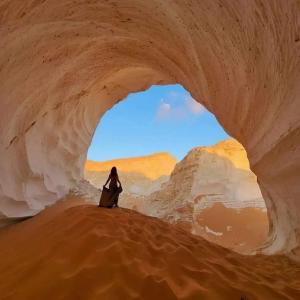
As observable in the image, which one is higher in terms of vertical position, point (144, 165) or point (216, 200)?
point (144, 165)

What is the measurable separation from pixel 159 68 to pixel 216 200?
29.3 feet

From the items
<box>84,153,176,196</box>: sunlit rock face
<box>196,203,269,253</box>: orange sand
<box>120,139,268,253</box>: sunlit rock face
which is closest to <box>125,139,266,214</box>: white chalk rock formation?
<box>120,139,268,253</box>: sunlit rock face

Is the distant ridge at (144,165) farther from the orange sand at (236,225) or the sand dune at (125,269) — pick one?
the sand dune at (125,269)

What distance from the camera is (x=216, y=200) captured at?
14148mm

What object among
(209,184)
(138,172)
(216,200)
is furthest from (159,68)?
(138,172)

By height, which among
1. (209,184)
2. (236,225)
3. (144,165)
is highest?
(144,165)

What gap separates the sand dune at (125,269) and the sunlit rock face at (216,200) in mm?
7908

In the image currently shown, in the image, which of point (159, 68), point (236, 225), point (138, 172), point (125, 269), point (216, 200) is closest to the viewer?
point (125, 269)

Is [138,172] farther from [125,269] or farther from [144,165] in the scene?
[125,269]

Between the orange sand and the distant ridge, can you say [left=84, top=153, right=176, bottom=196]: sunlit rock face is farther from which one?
the orange sand

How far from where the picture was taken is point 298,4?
7.26 feet

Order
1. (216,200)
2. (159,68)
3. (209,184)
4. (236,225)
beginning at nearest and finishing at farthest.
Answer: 1. (159,68)
2. (236,225)
3. (216,200)
4. (209,184)

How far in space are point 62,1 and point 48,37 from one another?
85 centimetres

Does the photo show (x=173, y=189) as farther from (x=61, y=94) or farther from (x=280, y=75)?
(x=280, y=75)
